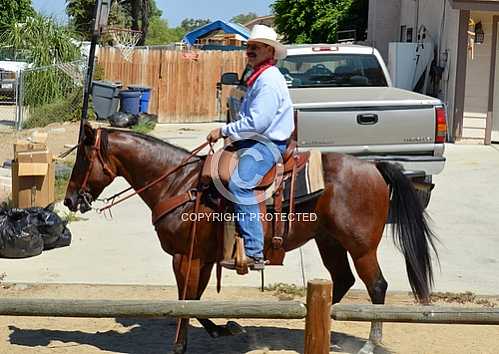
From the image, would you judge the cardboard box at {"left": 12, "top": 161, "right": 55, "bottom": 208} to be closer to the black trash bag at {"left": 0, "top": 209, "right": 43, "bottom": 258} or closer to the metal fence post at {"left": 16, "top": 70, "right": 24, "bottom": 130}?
the black trash bag at {"left": 0, "top": 209, "right": 43, "bottom": 258}

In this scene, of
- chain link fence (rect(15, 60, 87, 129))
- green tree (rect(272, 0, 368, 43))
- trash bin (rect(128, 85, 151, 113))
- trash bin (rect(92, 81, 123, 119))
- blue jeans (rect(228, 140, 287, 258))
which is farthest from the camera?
green tree (rect(272, 0, 368, 43))

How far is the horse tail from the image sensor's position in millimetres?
6051

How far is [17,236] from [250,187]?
354 cm

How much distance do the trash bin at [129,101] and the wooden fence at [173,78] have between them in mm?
1808

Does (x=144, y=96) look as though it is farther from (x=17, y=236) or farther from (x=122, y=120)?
(x=17, y=236)

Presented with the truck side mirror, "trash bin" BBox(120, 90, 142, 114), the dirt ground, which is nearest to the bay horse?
the dirt ground

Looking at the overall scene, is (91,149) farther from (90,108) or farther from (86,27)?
(86,27)

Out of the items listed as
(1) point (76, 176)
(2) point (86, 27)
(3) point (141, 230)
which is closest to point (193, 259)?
(1) point (76, 176)

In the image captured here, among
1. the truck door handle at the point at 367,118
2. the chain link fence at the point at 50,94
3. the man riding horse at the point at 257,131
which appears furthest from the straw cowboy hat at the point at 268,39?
the chain link fence at the point at 50,94

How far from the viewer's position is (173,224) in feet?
19.2

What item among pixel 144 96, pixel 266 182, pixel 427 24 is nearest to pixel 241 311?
pixel 266 182

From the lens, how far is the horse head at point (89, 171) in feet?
19.4

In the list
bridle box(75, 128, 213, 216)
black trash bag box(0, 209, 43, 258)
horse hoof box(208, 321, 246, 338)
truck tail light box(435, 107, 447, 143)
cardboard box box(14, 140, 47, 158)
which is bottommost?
horse hoof box(208, 321, 246, 338)

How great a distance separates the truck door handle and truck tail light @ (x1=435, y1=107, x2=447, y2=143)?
69 centimetres
